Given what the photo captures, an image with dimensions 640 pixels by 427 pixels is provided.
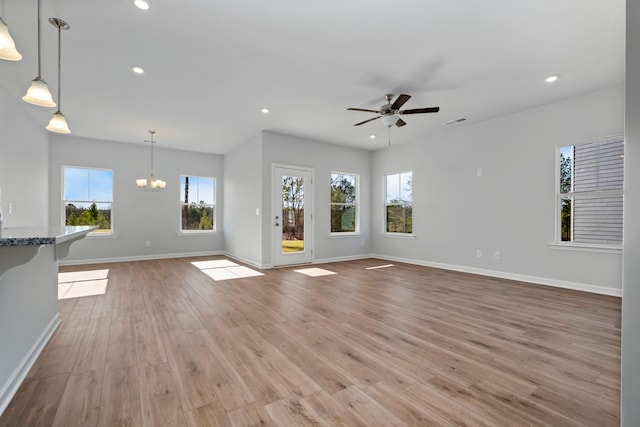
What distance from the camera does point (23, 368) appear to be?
1.98 meters

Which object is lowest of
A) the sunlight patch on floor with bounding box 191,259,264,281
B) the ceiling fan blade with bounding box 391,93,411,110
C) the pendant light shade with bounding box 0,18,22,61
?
the sunlight patch on floor with bounding box 191,259,264,281

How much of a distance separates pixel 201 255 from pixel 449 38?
7.12 metres

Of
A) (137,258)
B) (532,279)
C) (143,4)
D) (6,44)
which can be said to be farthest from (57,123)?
(532,279)

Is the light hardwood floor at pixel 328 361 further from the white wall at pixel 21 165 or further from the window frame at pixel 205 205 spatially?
the window frame at pixel 205 205

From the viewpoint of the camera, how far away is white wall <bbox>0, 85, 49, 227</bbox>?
156 inches

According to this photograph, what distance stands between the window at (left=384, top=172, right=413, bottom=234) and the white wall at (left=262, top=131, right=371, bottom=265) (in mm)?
536

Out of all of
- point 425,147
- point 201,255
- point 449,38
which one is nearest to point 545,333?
point 449,38

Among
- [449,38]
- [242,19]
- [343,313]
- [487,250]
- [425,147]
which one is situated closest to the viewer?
[242,19]

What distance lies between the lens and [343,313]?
10.8ft

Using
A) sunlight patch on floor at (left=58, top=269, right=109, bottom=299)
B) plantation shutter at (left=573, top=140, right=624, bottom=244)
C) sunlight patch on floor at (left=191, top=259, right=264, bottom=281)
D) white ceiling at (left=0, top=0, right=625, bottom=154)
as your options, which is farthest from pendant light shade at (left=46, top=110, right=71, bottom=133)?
plantation shutter at (left=573, top=140, right=624, bottom=244)

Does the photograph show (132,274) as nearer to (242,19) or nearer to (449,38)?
(242,19)

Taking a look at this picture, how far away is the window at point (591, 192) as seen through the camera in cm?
407

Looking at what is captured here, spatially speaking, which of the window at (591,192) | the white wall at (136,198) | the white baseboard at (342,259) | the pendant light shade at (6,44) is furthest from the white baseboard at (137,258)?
the window at (591,192)

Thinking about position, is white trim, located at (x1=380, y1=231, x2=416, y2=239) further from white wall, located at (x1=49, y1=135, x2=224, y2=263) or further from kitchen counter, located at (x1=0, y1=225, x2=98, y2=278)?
kitchen counter, located at (x1=0, y1=225, x2=98, y2=278)
